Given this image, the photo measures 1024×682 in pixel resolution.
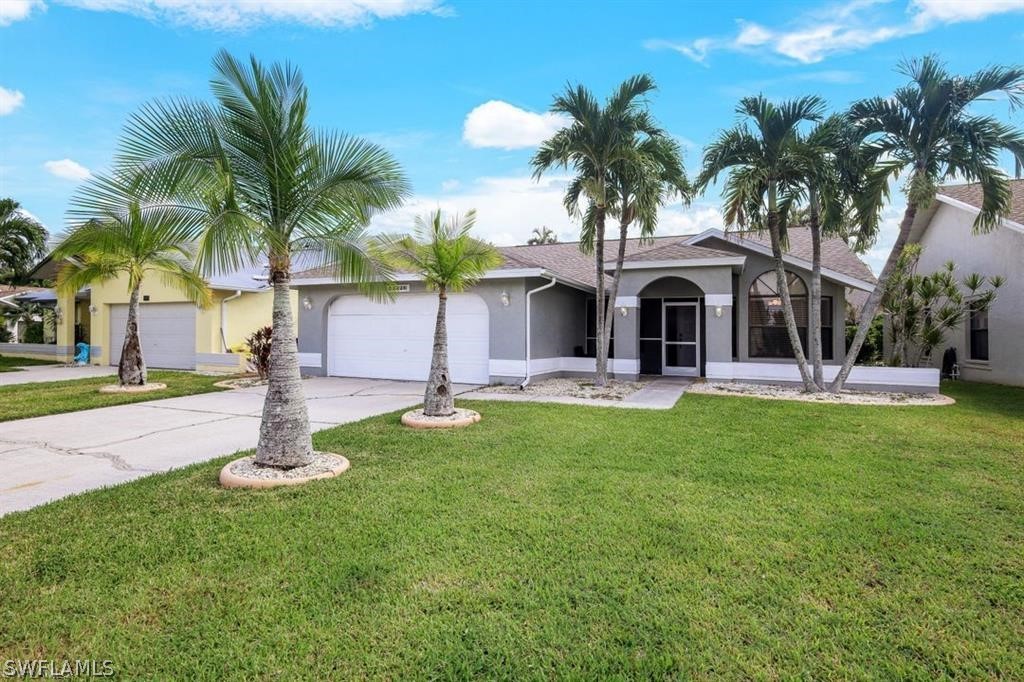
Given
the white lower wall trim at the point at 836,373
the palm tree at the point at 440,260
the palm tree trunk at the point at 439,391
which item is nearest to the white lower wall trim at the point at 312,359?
the palm tree at the point at 440,260

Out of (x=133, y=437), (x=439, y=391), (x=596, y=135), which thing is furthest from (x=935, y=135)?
(x=133, y=437)

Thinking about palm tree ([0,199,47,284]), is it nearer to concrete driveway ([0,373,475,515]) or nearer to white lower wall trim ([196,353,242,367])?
white lower wall trim ([196,353,242,367])

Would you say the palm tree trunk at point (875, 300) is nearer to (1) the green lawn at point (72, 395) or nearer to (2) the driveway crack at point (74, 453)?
(2) the driveway crack at point (74, 453)

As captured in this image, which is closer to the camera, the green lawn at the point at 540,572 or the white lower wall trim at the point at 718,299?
the green lawn at the point at 540,572

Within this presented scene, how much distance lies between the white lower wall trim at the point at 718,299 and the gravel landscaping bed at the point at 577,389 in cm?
277

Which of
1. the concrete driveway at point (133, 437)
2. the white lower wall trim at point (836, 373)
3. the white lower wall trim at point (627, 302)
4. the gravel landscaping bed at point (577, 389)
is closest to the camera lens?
the concrete driveway at point (133, 437)

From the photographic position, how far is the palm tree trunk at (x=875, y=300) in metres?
10.8

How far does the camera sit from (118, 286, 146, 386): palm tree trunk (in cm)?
1224

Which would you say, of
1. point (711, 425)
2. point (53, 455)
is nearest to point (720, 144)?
point (711, 425)

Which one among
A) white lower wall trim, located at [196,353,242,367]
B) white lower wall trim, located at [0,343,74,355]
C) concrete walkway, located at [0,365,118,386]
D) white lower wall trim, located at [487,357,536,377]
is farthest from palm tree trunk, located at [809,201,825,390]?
white lower wall trim, located at [0,343,74,355]

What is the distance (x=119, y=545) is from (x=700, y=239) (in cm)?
1446

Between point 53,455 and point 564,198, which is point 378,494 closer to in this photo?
point 53,455

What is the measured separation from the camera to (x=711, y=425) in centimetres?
827

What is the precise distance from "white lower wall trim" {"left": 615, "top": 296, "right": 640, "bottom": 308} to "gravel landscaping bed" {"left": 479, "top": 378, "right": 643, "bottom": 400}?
2.14 meters
